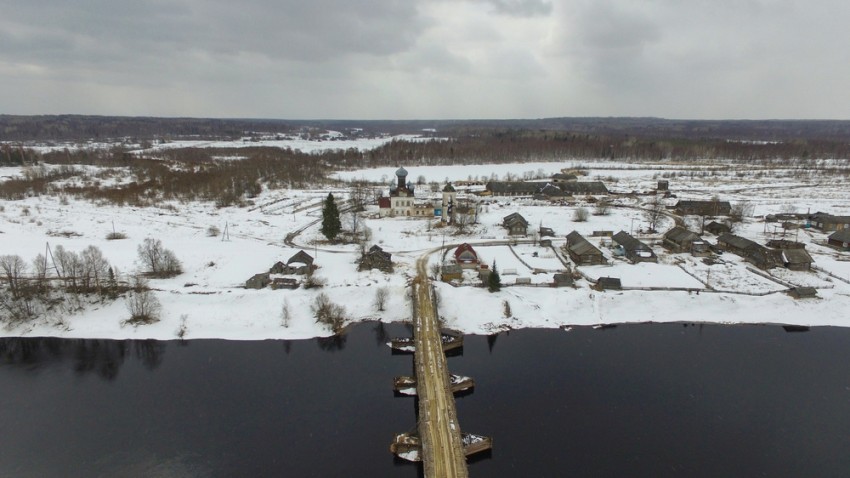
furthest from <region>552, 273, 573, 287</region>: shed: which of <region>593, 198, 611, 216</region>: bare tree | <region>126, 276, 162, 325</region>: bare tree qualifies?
<region>126, 276, 162, 325</region>: bare tree

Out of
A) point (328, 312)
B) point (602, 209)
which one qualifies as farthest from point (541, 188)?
point (328, 312)

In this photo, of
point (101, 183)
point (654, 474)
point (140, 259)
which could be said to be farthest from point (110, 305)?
point (101, 183)

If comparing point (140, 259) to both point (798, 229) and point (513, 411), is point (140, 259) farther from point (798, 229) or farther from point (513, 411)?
point (798, 229)

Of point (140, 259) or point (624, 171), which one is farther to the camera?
point (624, 171)

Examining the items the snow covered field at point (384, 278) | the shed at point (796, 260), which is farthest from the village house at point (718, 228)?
the shed at point (796, 260)

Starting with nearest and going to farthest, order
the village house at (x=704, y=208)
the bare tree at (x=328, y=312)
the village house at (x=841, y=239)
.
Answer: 1. the bare tree at (x=328, y=312)
2. the village house at (x=841, y=239)
3. the village house at (x=704, y=208)

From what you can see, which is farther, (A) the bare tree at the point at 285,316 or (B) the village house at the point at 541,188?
(B) the village house at the point at 541,188

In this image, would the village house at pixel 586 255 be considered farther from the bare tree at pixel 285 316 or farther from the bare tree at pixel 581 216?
the bare tree at pixel 285 316
